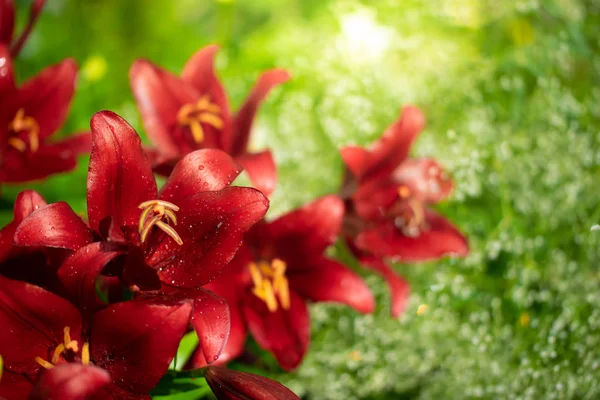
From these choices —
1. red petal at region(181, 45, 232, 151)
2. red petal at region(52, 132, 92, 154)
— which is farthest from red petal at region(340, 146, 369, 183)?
red petal at region(52, 132, 92, 154)

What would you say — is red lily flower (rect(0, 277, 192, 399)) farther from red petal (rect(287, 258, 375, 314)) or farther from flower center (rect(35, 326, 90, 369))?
red petal (rect(287, 258, 375, 314))

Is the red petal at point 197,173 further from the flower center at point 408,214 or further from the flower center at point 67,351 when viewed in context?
the flower center at point 408,214

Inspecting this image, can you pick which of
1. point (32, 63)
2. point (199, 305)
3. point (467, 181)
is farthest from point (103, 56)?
point (199, 305)

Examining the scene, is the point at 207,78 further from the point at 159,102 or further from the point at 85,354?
the point at 85,354

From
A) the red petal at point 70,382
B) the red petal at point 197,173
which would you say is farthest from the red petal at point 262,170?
the red petal at point 70,382

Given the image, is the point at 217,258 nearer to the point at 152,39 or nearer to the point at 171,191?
the point at 171,191
